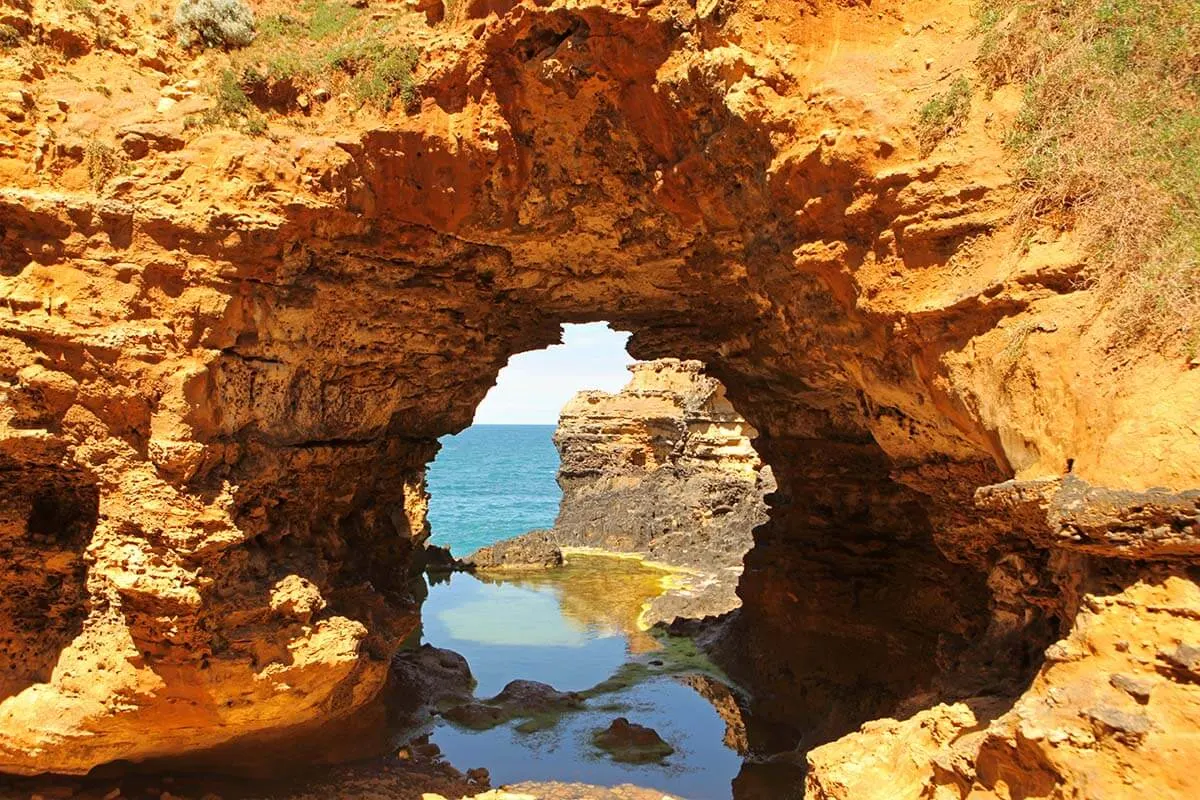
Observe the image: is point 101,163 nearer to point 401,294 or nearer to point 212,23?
point 212,23

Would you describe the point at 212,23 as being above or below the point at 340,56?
above

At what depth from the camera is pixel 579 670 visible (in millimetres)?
15797

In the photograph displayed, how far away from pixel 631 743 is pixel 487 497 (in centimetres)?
6279

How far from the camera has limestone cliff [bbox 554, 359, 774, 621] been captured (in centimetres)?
2636

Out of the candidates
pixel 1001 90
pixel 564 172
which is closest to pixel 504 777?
pixel 564 172

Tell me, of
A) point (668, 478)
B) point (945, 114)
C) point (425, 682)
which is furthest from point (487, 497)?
point (945, 114)

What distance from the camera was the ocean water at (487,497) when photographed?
5122 cm

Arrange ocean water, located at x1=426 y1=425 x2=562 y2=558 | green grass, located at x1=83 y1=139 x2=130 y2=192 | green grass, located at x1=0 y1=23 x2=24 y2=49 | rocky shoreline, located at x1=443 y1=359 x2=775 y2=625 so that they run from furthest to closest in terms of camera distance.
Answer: ocean water, located at x1=426 y1=425 x2=562 y2=558 < rocky shoreline, located at x1=443 y1=359 x2=775 y2=625 < green grass, located at x1=0 y1=23 x2=24 y2=49 < green grass, located at x1=83 y1=139 x2=130 y2=192

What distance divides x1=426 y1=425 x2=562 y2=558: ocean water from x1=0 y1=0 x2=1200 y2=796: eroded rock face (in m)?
23.8

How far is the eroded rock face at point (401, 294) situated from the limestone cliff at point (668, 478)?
12010 mm

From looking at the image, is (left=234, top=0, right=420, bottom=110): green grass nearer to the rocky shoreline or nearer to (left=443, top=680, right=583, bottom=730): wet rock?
(left=443, top=680, right=583, bottom=730): wet rock

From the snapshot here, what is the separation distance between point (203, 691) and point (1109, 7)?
404 inches

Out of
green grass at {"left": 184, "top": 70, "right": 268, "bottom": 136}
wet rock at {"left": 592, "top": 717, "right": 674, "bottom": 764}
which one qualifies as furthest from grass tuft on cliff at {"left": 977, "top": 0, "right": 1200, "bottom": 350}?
wet rock at {"left": 592, "top": 717, "right": 674, "bottom": 764}

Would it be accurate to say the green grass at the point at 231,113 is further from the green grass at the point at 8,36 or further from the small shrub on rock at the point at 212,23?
the green grass at the point at 8,36
